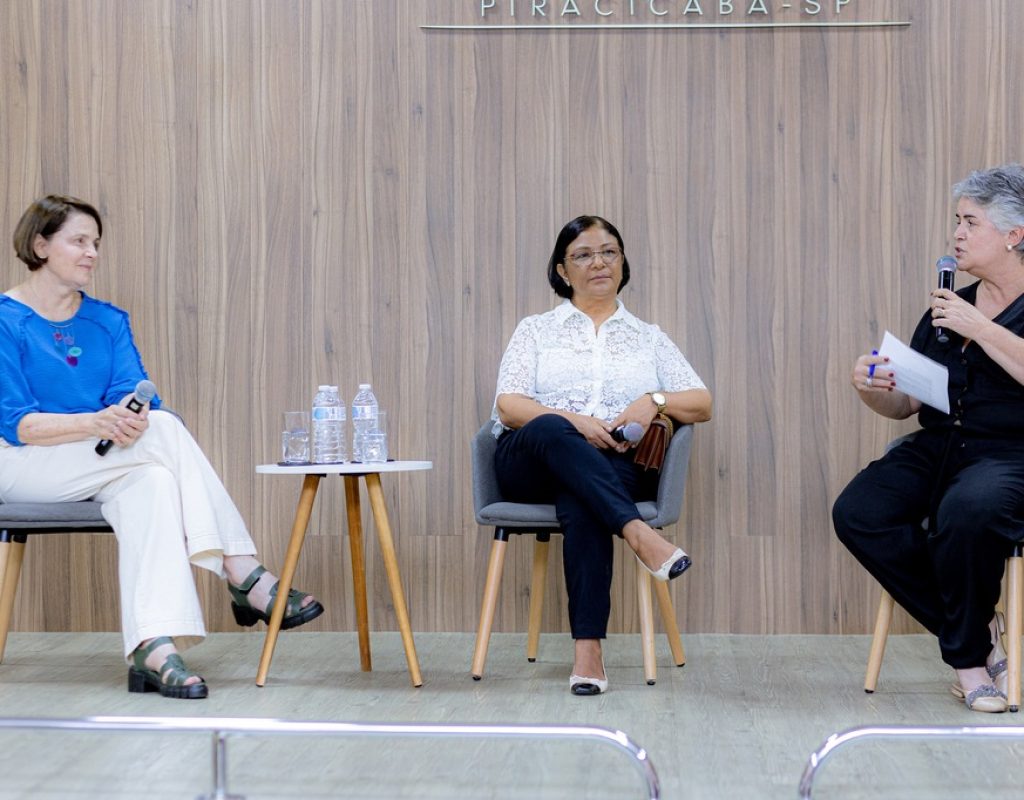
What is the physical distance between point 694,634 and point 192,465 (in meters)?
1.64

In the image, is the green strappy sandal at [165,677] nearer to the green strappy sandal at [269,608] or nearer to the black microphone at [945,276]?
the green strappy sandal at [269,608]

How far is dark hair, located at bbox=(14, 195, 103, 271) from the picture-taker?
11.5 feet

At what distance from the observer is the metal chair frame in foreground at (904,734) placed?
1.92 metres

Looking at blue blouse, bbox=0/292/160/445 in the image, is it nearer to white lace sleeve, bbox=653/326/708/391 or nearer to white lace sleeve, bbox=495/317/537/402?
white lace sleeve, bbox=495/317/537/402

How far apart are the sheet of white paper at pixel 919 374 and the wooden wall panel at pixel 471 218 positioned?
2.49 ft

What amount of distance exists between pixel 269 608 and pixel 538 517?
760 millimetres

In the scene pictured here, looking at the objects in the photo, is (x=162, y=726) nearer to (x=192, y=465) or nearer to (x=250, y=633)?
(x=192, y=465)

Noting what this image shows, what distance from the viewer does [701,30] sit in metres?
3.97

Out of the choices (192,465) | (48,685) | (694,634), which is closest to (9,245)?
(192,465)

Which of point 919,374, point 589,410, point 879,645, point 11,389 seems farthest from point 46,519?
point 919,374

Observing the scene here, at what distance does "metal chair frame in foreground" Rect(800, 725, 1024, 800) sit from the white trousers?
174 cm

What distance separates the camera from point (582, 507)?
3283mm

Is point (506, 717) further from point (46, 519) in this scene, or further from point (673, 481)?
point (46, 519)

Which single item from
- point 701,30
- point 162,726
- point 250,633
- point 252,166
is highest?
point 701,30
